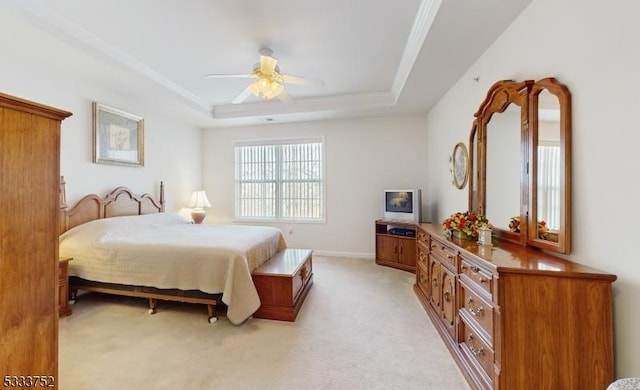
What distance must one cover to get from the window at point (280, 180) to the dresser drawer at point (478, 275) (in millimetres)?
3240

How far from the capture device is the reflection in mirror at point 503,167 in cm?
194

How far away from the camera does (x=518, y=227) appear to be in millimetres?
1911

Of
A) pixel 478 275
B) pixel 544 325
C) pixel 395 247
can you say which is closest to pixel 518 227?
pixel 478 275

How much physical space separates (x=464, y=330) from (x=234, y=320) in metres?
1.80

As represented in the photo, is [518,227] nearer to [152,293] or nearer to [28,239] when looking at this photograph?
[28,239]

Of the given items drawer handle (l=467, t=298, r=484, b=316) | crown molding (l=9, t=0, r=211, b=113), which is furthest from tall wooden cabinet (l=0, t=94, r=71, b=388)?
drawer handle (l=467, t=298, r=484, b=316)

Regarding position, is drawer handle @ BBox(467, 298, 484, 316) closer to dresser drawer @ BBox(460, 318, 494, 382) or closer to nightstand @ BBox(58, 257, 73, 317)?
dresser drawer @ BBox(460, 318, 494, 382)

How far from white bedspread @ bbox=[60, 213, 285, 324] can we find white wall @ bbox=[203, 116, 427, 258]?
2064 millimetres

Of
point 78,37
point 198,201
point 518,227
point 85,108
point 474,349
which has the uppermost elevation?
point 78,37

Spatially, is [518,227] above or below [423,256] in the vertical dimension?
above

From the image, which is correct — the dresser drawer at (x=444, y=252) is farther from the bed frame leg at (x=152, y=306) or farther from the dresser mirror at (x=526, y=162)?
the bed frame leg at (x=152, y=306)

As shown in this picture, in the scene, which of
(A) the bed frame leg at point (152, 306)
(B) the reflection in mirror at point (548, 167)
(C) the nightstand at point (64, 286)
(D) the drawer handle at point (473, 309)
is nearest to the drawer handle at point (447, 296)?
(D) the drawer handle at point (473, 309)

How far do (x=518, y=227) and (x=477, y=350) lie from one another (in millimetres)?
925

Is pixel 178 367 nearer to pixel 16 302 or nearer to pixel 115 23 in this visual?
pixel 16 302
